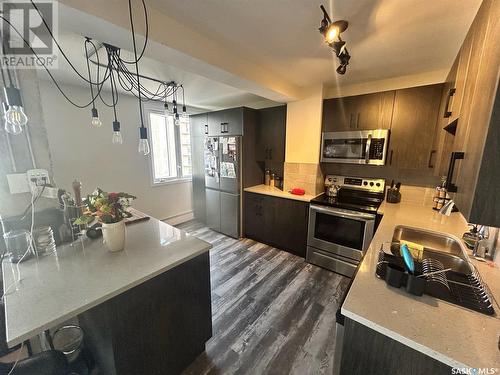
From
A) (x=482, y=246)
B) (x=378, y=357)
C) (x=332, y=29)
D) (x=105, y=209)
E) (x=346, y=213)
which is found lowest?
(x=378, y=357)

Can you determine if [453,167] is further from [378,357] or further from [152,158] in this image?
[152,158]

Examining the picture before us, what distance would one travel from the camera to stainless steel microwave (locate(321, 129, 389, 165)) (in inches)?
90.4

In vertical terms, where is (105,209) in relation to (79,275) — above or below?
above

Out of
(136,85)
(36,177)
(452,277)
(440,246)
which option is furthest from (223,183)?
(452,277)

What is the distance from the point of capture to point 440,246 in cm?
162

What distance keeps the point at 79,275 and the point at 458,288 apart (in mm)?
1921

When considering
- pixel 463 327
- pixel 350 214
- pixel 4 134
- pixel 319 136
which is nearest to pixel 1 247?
pixel 4 134

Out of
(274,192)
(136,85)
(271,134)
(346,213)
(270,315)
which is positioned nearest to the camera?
(270,315)

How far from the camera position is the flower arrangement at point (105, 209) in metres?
1.22

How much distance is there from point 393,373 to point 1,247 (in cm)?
213

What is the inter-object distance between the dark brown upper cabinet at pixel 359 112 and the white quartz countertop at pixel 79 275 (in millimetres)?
2248

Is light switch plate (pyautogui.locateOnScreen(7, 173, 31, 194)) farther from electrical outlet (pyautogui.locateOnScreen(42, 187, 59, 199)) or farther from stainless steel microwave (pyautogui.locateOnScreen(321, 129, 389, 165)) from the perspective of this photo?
stainless steel microwave (pyautogui.locateOnScreen(321, 129, 389, 165))

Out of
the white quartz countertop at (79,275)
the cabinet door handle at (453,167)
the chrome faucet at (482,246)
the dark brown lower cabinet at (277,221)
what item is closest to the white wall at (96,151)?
the dark brown lower cabinet at (277,221)

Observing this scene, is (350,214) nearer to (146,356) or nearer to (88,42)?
(146,356)
